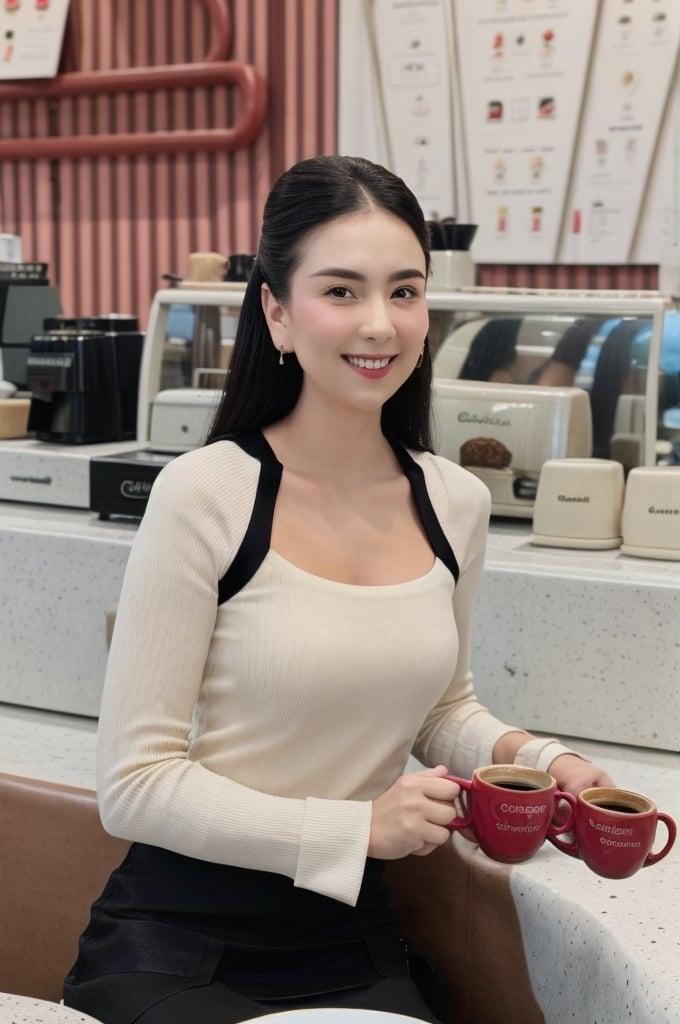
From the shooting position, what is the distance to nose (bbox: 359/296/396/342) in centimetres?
132

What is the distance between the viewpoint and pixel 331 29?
458cm

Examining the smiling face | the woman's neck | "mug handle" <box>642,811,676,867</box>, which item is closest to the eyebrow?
the smiling face

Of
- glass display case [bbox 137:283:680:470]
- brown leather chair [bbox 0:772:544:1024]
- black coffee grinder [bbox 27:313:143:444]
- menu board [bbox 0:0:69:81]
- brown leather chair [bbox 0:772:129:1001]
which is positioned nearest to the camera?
brown leather chair [bbox 0:772:544:1024]

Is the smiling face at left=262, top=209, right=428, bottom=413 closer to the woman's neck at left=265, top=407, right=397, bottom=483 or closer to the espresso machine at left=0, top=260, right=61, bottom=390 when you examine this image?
the woman's neck at left=265, top=407, right=397, bottom=483

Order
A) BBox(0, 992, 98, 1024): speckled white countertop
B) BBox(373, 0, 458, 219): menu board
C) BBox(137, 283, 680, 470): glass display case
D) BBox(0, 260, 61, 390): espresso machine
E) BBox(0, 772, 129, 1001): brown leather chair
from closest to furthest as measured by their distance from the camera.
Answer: BBox(0, 992, 98, 1024): speckled white countertop < BBox(0, 772, 129, 1001): brown leather chair < BBox(137, 283, 680, 470): glass display case < BBox(0, 260, 61, 390): espresso machine < BBox(373, 0, 458, 219): menu board

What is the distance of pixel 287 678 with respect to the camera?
1.29m

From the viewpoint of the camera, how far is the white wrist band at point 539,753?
1.42 metres

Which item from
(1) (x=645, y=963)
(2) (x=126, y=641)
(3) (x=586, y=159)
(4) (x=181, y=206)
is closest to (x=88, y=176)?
(4) (x=181, y=206)

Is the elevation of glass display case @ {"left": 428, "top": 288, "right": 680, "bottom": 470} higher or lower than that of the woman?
higher

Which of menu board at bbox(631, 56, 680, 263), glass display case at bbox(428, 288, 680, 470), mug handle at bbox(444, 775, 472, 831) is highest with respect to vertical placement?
menu board at bbox(631, 56, 680, 263)

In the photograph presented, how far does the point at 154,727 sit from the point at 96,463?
1.05 m

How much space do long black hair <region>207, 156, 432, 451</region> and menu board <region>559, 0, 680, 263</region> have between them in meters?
2.83

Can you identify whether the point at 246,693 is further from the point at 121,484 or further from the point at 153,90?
A: the point at 153,90

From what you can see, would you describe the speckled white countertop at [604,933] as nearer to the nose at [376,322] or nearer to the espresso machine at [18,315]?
the nose at [376,322]
